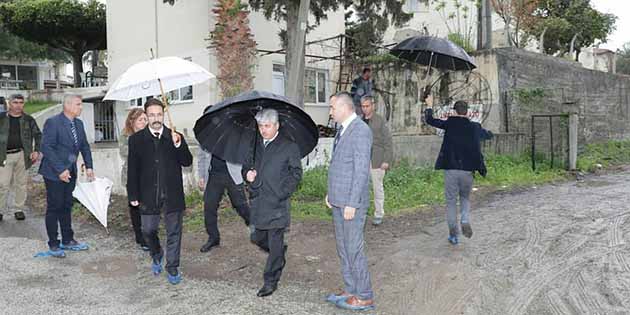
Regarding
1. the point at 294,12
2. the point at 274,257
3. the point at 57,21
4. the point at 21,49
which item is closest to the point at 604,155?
the point at 294,12

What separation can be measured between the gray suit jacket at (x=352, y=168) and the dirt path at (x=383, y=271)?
40.1 inches

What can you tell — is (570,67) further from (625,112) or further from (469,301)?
(469,301)

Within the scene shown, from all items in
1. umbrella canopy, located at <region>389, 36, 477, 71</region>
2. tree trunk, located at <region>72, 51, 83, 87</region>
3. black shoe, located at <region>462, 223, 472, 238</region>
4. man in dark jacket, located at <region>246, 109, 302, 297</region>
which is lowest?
black shoe, located at <region>462, 223, 472, 238</region>

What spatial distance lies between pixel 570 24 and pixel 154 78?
24.4m

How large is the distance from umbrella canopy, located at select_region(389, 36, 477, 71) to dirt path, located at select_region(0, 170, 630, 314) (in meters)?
2.87

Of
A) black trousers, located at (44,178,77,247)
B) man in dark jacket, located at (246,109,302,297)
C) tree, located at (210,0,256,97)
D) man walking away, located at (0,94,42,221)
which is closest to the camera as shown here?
man in dark jacket, located at (246,109,302,297)

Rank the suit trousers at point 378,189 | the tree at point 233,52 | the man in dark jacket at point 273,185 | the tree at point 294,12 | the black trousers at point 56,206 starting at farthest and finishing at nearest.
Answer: the tree at point 233,52
the tree at point 294,12
the suit trousers at point 378,189
the black trousers at point 56,206
the man in dark jacket at point 273,185

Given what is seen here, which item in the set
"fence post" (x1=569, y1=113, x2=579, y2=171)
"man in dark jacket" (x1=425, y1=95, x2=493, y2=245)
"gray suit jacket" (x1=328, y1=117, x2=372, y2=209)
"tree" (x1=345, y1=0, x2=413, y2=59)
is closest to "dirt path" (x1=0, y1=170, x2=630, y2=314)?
"man in dark jacket" (x1=425, y1=95, x2=493, y2=245)

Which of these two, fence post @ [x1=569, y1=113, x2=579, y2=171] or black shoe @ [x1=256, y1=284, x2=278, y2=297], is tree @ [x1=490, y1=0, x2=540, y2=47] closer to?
fence post @ [x1=569, y1=113, x2=579, y2=171]

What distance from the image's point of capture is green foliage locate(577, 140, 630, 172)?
14.5 metres

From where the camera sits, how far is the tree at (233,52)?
13906mm

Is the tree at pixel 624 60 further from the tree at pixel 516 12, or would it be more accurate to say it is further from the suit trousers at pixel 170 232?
the suit trousers at pixel 170 232

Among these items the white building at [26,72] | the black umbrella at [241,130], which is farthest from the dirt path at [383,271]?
the white building at [26,72]

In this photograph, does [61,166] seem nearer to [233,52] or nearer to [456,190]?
[456,190]
